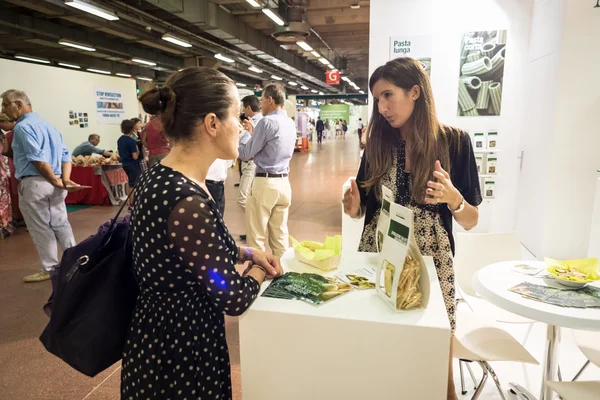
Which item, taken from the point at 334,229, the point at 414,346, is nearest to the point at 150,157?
the point at 334,229

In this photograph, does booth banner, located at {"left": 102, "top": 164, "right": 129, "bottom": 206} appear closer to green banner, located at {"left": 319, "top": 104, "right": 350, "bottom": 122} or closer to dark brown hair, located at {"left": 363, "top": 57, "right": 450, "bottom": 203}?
dark brown hair, located at {"left": 363, "top": 57, "right": 450, "bottom": 203}

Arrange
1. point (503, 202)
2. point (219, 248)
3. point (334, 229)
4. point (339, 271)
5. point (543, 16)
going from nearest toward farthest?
point (219, 248)
point (339, 271)
point (543, 16)
point (503, 202)
point (334, 229)

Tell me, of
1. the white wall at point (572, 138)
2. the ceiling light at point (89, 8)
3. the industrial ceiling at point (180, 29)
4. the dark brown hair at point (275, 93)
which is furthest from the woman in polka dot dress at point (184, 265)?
the ceiling light at point (89, 8)

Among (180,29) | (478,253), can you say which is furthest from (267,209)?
(180,29)

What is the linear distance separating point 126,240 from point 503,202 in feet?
16.1

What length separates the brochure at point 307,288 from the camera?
3.96ft

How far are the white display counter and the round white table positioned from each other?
52 cm

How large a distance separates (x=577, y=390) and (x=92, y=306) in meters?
1.64

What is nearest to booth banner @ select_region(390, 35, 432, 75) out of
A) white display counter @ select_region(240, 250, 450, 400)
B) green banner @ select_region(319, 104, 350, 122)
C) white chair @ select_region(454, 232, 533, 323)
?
white chair @ select_region(454, 232, 533, 323)

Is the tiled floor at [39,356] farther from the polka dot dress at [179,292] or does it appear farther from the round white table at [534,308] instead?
the polka dot dress at [179,292]

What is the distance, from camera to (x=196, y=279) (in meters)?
1.07

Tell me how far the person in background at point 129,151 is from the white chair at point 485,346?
6744mm

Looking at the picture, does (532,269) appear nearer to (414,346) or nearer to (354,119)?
(414,346)

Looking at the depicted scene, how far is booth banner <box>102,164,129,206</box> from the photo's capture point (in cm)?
751
